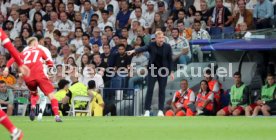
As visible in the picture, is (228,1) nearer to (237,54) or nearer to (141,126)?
(237,54)

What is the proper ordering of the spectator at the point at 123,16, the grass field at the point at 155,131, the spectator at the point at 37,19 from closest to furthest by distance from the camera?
1. the grass field at the point at 155,131
2. the spectator at the point at 123,16
3. the spectator at the point at 37,19

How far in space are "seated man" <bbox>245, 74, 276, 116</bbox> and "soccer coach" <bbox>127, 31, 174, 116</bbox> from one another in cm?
247

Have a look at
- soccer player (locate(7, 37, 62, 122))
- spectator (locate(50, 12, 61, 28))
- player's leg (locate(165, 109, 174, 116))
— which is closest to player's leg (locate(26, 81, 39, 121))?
soccer player (locate(7, 37, 62, 122))

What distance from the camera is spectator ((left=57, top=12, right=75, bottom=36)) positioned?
101 ft

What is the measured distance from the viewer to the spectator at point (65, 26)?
30641 millimetres

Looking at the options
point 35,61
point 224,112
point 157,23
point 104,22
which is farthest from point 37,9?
point 35,61

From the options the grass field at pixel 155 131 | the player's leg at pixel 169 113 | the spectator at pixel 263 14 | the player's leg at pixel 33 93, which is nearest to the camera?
the grass field at pixel 155 131

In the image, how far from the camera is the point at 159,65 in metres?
24.6

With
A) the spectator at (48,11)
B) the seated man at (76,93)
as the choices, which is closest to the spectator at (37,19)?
the spectator at (48,11)

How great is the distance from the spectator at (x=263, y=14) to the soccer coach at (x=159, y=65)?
4.10m

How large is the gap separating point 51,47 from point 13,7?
3.60 metres

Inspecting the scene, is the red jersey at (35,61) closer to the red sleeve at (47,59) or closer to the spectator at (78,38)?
the red sleeve at (47,59)

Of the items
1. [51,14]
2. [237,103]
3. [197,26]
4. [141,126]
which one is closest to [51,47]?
[51,14]

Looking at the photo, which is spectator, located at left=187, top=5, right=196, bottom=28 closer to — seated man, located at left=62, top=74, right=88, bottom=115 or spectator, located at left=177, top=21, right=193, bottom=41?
spectator, located at left=177, top=21, right=193, bottom=41
